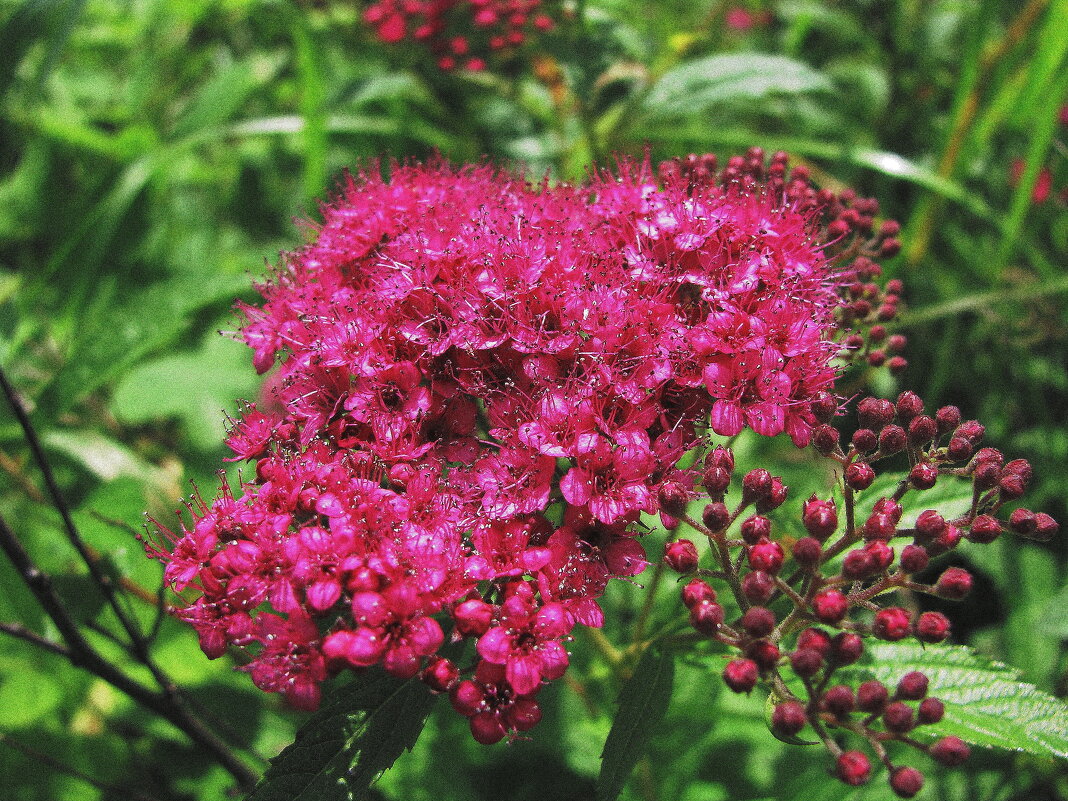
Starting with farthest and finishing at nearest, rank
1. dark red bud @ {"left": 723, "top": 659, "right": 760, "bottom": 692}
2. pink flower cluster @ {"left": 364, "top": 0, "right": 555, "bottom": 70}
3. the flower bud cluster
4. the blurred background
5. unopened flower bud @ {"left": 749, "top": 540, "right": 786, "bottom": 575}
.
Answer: pink flower cluster @ {"left": 364, "top": 0, "right": 555, "bottom": 70}
the blurred background
the flower bud cluster
unopened flower bud @ {"left": 749, "top": 540, "right": 786, "bottom": 575}
dark red bud @ {"left": 723, "top": 659, "right": 760, "bottom": 692}

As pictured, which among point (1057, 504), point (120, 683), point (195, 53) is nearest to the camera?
point (120, 683)

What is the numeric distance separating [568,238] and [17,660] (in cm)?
242

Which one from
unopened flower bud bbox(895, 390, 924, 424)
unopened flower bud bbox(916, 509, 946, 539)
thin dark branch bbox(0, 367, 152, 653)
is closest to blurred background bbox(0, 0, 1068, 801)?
thin dark branch bbox(0, 367, 152, 653)

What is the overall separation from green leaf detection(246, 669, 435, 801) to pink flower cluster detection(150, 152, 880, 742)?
94 mm

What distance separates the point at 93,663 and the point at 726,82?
2630 mm

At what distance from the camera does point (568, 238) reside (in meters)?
1.87

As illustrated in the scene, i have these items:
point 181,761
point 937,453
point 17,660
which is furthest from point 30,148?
point 937,453

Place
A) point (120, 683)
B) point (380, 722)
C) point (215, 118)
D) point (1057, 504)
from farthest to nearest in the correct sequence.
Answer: point (215, 118)
point (1057, 504)
point (120, 683)
point (380, 722)

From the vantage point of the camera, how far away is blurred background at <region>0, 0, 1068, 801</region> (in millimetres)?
2502

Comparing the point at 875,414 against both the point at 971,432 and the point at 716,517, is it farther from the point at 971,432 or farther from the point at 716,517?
the point at 716,517

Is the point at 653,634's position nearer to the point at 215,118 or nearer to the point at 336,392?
the point at 336,392

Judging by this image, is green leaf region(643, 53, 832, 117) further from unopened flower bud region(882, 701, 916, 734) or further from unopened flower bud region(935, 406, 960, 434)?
unopened flower bud region(882, 701, 916, 734)

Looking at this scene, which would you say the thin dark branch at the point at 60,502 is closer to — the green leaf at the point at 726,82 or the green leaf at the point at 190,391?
the green leaf at the point at 190,391

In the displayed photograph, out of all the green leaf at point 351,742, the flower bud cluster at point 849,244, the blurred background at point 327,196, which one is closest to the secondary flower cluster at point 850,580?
the flower bud cluster at point 849,244
